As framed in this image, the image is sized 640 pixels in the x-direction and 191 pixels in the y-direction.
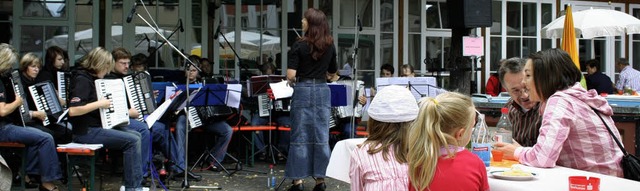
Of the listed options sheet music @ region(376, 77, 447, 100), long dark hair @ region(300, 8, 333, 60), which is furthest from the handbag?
sheet music @ region(376, 77, 447, 100)

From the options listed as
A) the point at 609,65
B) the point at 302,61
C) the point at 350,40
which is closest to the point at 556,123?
the point at 302,61

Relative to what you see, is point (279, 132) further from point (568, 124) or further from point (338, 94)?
point (568, 124)

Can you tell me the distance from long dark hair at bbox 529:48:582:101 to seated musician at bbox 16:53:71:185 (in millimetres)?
5103

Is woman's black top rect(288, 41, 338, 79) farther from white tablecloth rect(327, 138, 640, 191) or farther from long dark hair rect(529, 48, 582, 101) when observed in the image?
white tablecloth rect(327, 138, 640, 191)

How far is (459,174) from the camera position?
289cm

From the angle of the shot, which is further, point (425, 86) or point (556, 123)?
point (425, 86)

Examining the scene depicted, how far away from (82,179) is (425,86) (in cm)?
426

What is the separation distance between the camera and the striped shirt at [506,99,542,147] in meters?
4.31

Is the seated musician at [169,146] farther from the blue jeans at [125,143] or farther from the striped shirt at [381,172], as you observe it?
the striped shirt at [381,172]

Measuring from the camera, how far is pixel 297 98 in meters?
6.92

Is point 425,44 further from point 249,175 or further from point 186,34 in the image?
point 249,175

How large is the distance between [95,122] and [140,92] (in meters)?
0.75

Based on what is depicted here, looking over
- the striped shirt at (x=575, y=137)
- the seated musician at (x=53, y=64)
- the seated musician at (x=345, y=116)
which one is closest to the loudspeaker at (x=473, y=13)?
the seated musician at (x=345, y=116)

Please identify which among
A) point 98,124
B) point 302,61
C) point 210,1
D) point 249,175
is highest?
point 210,1
